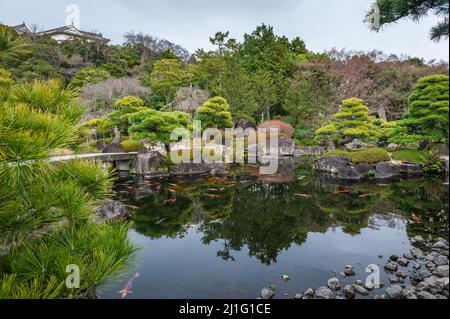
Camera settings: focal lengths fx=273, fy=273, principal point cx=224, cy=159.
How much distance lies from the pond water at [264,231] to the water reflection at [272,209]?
0.02 m

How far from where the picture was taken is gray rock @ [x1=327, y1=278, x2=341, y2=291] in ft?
11.5

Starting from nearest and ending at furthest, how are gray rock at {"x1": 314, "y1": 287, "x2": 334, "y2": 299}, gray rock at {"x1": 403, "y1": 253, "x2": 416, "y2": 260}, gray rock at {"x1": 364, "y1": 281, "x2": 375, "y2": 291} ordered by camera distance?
gray rock at {"x1": 314, "y1": 287, "x2": 334, "y2": 299} < gray rock at {"x1": 364, "y1": 281, "x2": 375, "y2": 291} < gray rock at {"x1": 403, "y1": 253, "x2": 416, "y2": 260}

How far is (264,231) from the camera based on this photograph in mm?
5762

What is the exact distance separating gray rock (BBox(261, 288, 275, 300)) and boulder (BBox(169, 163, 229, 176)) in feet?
29.5

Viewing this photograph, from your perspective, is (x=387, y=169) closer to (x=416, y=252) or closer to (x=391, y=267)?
(x=416, y=252)

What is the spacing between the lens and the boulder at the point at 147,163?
12.1 m

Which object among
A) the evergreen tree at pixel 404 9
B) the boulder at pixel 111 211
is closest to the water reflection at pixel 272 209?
the boulder at pixel 111 211

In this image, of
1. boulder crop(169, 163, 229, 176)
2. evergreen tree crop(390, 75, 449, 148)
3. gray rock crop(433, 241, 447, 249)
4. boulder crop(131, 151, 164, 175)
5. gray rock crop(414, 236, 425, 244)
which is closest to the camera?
gray rock crop(433, 241, 447, 249)

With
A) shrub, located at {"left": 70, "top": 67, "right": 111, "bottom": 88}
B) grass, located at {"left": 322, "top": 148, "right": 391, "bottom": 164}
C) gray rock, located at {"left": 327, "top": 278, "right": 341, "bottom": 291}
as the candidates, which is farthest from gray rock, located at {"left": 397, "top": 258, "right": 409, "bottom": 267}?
shrub, located at {"left": 70, "top": 67, "right": 111, "bottom": 88}

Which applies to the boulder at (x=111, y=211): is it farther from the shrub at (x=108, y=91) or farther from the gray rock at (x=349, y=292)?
the shrub at (x=108, y=91)

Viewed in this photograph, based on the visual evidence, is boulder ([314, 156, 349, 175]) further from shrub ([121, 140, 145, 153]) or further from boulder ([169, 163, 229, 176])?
shrub ([121, 140, 145, 153])

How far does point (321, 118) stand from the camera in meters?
20.3

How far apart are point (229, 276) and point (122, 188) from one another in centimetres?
696
